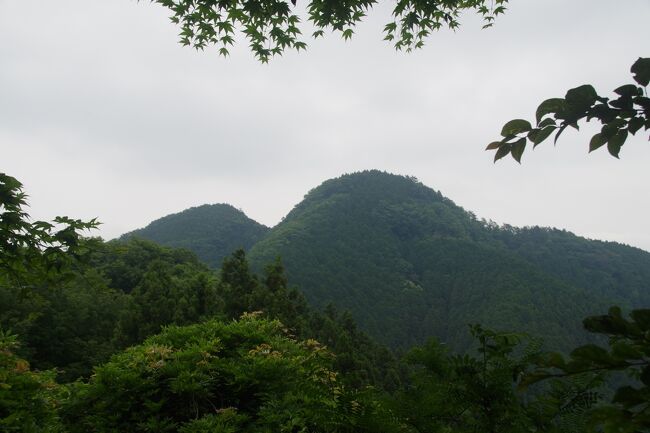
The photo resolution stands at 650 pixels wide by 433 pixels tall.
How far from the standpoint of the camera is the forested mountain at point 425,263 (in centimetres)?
8019

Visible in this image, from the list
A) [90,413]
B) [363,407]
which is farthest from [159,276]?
[363,407]

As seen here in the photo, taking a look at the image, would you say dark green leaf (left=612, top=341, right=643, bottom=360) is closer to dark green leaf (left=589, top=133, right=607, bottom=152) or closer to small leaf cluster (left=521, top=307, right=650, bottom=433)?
small leaf cluster (left=521, top=307, right=650, bottom=433)

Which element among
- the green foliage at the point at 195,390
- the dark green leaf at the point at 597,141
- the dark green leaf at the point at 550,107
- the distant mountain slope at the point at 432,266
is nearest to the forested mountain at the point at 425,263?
the distant mountain slope at the point at 432,266

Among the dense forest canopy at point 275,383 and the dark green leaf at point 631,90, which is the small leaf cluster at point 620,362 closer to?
the dense forest canopy at point 275,383

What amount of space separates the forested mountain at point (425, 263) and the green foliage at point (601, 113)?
6692 centimetres

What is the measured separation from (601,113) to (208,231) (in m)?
100

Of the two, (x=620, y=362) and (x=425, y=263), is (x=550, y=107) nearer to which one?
(x=620, y=362)

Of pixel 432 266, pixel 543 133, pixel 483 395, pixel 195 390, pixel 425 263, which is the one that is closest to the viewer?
pixel 543 133

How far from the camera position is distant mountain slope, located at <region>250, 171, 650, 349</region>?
80312 millimetres

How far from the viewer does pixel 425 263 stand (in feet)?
358

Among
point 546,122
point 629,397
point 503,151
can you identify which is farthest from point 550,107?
point 629,397

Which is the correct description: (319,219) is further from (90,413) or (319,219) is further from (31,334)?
(90,413)

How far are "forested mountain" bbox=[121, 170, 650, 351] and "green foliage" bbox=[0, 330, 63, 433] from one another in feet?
211

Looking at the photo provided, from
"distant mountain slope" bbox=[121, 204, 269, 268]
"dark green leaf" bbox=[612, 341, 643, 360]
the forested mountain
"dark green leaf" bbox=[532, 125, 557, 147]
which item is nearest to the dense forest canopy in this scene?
"dark green leaf" bbox=[612, 341, 643, 360]
